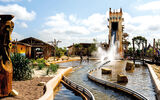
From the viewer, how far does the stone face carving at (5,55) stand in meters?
7.55

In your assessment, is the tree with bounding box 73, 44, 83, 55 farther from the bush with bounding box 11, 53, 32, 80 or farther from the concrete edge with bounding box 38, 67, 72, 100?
the bush with bounding box 11, 53, 32, 80

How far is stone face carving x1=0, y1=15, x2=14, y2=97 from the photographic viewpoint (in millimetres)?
7555

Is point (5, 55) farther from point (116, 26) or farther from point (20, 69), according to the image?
point (116, 26)

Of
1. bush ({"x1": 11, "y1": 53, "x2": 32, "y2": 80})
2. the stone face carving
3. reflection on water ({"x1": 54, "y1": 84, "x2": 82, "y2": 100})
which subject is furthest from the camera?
bush ({"x1": 11, "y1": 53, "x2": 32, "y2": 80})

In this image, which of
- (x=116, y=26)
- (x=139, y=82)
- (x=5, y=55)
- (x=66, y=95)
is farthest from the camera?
(x=116, y=26)

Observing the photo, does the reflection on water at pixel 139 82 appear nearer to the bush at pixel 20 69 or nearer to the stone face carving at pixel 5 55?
the bush at pixel 20 69

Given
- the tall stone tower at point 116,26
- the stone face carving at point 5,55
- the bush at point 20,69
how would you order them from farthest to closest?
the tall stone tower at point 116,26, the bush at point 20,69, the stone face carving at point 5,55

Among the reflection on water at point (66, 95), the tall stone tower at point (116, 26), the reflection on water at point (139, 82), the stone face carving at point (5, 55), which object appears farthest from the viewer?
the tall stone tower at point (116, 26)

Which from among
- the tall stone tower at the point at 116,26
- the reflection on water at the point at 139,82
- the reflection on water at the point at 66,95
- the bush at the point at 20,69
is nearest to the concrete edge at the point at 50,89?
the reflection on water at the point at 66,95

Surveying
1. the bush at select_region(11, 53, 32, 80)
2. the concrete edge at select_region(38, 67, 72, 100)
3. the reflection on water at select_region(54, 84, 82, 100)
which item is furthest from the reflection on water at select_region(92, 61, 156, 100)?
the bush at select_region(11, 53, 32, 80)

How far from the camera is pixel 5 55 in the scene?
7934 millimetres

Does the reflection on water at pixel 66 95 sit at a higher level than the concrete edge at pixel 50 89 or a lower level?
lower

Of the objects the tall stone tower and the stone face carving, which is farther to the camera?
the tall stone tower

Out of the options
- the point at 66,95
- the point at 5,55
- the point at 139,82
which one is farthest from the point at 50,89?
the point at 139,82
